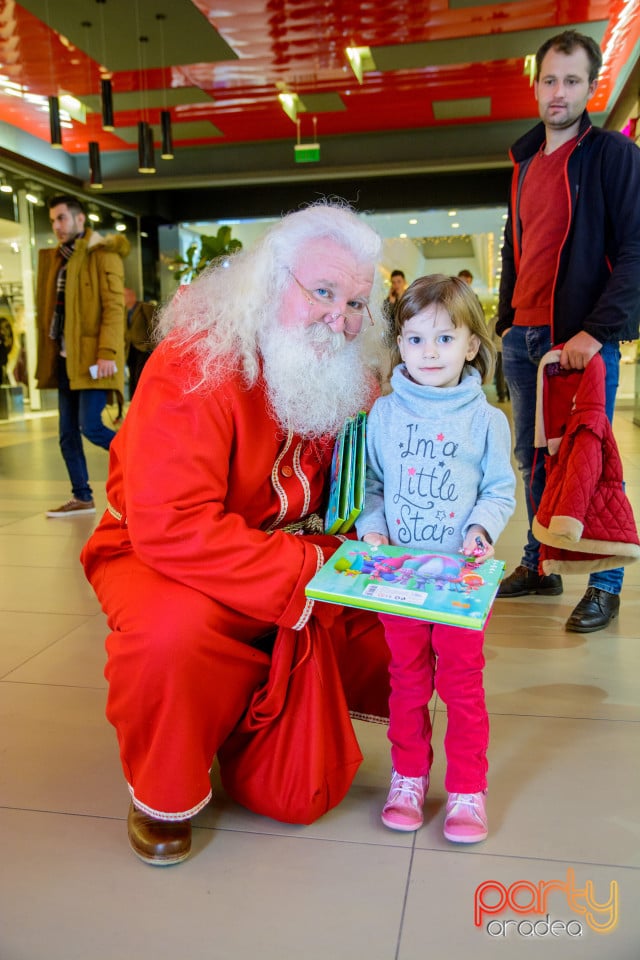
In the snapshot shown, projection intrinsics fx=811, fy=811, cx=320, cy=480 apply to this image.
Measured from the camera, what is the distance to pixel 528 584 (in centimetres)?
295

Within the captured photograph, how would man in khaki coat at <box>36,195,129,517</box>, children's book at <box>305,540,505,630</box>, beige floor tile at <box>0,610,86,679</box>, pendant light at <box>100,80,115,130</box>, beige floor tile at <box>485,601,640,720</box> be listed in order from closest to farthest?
1. children's book at <box>305,540,505,630</box>
2. beige floor tile at <box>485,601,640,720</box>
3. beige floor tile at <box>0,610,86,679</box>
4. man in khaki coat at <box>36,195,129,517</box>
5. pendant light at <box>100,80,115,130</box>

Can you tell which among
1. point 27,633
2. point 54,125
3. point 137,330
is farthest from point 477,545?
point 137,330

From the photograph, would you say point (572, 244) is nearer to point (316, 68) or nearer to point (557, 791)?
point (557, 791)

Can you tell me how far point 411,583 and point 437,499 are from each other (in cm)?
27

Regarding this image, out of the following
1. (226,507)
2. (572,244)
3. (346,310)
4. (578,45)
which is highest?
(578,45)

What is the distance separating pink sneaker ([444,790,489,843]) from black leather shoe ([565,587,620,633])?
1.16 metres

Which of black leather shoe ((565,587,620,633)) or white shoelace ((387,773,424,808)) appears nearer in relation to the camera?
white shoelace ((387,773,424,808))

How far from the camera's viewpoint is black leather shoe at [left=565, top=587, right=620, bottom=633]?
2.54 metres

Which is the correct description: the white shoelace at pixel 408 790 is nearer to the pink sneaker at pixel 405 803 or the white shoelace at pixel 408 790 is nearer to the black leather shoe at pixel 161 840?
the pink sneaker at pixel 405 803

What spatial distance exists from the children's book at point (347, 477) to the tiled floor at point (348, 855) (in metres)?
0.55

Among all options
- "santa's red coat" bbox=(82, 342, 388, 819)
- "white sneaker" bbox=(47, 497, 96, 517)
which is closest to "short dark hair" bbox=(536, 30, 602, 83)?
"santa's red coat" bbox=(82, 342, 388, 819)

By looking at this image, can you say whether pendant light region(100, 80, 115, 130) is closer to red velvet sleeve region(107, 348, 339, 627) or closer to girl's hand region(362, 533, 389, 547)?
red velvet sleeve region(107, 348, 339, 627)

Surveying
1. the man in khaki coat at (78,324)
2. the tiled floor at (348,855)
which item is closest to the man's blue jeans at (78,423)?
the man in khaki coat at (78,324)

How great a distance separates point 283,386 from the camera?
1.62m
